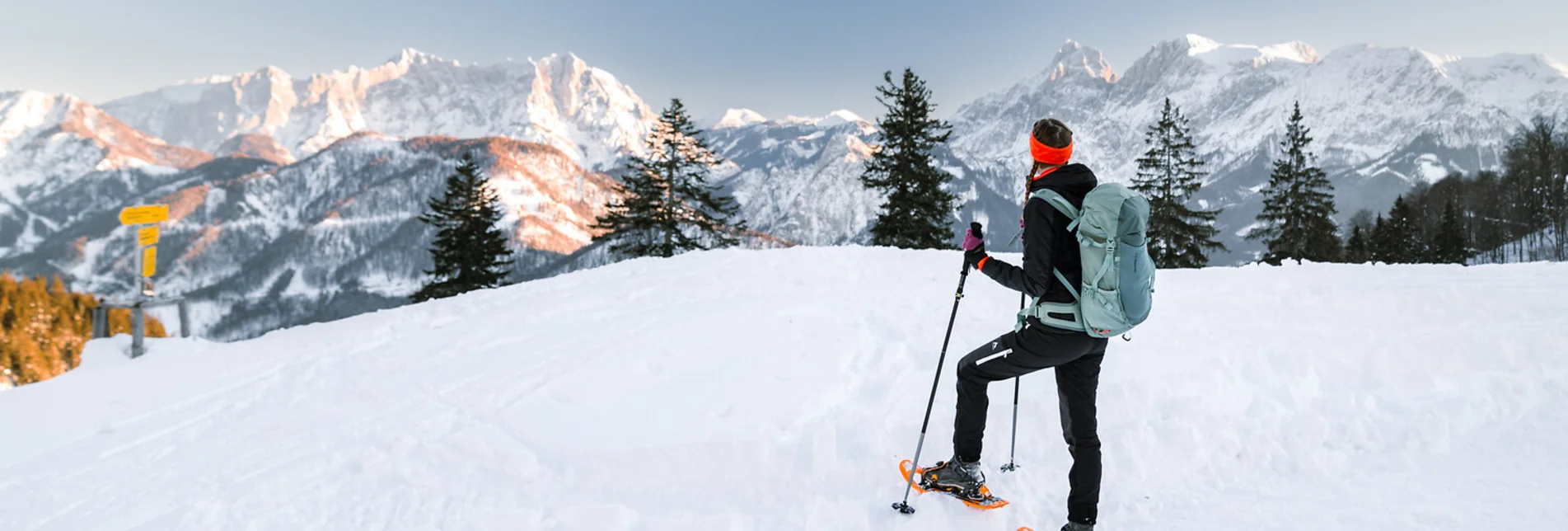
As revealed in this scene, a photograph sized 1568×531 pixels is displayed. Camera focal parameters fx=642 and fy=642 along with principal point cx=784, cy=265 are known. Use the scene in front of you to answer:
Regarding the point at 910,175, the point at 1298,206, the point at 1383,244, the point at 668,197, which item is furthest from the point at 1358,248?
the point at 668,197

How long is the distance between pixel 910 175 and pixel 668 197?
1424 centimetres

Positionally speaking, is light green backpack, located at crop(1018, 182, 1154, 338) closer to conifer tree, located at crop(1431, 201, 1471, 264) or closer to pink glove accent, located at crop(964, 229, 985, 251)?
pink glove accent, located at crop(964, 229, 985, 251)

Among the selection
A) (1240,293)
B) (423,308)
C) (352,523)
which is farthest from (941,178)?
(352,523)

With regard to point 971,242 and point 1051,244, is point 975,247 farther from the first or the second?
point 1051,244

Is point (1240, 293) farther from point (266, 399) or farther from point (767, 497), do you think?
point (266, 399)

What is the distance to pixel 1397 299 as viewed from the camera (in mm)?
9469

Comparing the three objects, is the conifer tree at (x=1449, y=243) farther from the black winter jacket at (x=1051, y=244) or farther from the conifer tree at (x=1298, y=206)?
the black winter jacket at (x=1051, y=244)

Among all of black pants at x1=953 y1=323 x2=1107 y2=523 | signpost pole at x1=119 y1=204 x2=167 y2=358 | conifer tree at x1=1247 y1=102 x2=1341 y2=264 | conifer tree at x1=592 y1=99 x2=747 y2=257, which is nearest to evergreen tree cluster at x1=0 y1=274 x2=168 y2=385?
signpost pole at x1=119 y1=204 x2=167 y2=358

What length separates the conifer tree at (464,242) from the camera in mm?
36469

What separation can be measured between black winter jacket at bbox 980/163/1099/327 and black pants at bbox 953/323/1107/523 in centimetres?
29

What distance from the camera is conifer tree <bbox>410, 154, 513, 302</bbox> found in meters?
36.5

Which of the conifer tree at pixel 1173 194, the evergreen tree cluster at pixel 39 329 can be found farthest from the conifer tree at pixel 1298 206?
the evergreen tree cluster at pixel 39 329

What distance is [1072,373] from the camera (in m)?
4.34

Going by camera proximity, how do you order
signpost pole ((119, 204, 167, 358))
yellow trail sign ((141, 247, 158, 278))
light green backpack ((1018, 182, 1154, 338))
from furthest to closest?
yellow trail sign ((141, 247, 158, 278)), signpost pole ((119, 204, 167, 358)), light green backpack ((1018, 182, 1154, 338))
